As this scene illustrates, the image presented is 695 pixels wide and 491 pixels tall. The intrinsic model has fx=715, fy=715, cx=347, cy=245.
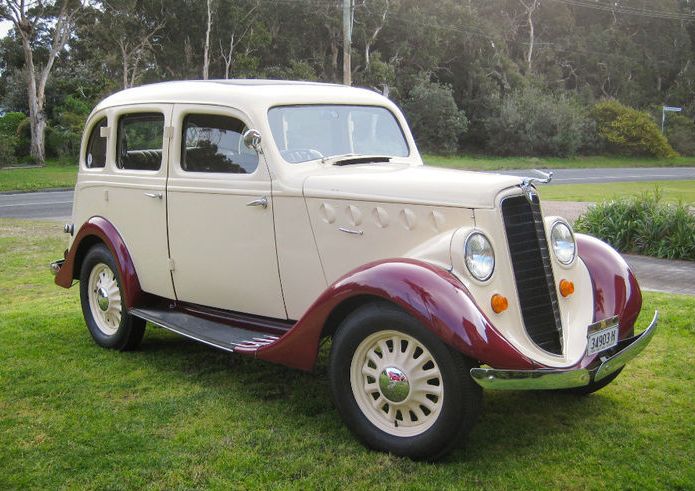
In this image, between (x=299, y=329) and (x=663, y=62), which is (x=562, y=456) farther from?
(x=663, y=62)

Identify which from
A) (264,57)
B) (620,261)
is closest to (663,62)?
(264,57)

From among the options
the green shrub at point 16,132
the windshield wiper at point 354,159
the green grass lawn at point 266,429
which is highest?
the green shrub at point 16,132

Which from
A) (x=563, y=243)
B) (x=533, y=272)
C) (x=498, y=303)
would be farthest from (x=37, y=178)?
(x=498, y=303)

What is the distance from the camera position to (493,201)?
3783 millimetres

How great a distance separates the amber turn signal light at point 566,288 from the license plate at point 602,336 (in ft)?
0.90

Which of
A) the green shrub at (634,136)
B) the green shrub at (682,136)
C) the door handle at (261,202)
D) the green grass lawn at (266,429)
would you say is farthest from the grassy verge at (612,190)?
the green shrub at (682,136)

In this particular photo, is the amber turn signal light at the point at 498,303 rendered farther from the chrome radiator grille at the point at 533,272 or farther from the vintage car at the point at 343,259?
the chrome radiator grille at the point at 533,272

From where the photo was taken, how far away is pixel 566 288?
420 centimetres

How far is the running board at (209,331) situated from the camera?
4.43 m

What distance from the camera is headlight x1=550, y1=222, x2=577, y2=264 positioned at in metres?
4.32

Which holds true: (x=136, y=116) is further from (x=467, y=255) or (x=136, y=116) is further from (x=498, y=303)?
(x=498, y=303)

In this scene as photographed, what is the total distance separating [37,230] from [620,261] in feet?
35.5

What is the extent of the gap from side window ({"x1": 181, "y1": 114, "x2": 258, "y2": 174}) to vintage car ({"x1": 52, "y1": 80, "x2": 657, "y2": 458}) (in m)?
0.01

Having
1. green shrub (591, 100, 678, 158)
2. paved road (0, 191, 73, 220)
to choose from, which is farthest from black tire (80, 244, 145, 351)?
green shrub (591, 100, 678, 158)
